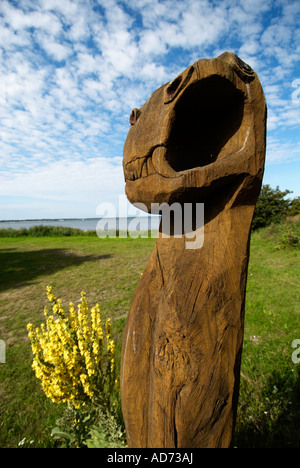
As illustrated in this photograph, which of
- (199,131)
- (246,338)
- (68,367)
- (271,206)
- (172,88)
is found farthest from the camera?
(271,206)

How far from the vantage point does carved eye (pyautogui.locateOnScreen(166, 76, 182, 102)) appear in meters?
1.09

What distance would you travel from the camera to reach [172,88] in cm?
111

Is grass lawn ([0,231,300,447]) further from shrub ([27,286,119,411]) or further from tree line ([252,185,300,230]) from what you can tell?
tree line ([252,185,300,230])

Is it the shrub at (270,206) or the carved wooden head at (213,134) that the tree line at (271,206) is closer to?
the shrub at (270,206)

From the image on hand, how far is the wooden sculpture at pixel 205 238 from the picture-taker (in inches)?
44.9

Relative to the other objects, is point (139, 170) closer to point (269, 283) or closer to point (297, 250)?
point (269, 283)

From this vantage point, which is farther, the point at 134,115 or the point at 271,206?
the point at 271,206

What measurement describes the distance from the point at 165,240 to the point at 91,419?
2.16m

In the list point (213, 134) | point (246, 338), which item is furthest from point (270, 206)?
point (213, 134)

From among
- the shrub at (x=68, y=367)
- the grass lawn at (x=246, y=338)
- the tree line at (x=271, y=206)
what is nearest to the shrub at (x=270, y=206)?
the tree line at (x=271, y=206)

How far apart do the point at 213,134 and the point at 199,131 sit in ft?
0.26

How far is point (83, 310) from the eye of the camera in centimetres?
236

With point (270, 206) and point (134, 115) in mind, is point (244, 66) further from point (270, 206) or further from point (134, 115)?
point (270, 206)

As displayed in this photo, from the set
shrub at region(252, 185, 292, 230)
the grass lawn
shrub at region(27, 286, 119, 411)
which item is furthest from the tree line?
shrub at region(27, 286, 119, 411)
